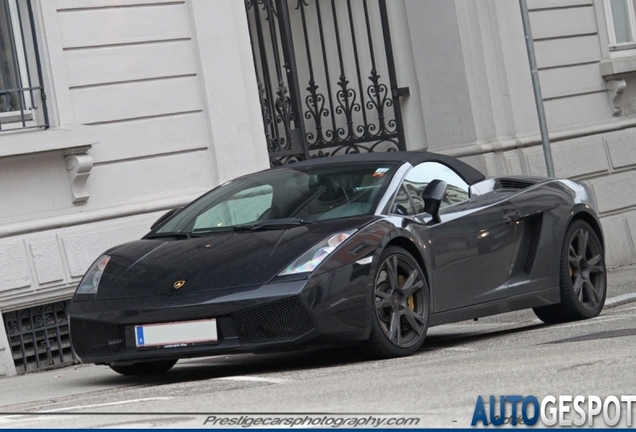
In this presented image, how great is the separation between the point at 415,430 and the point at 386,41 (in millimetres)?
10825

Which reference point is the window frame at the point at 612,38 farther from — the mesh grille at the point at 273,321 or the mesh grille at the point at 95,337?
the mesh grille at the point at 95,337

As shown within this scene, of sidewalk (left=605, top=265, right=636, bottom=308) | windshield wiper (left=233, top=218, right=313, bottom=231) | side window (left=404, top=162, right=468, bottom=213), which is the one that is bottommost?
sidewalk (left=605, top=265, right=636, bottom=308)

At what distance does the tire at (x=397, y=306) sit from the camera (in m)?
6.99

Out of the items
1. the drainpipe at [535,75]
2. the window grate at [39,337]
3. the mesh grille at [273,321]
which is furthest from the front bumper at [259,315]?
the drainpipe at [535,75]

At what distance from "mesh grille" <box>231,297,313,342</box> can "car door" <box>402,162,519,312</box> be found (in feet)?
3.67

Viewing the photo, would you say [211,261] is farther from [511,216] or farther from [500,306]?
[511,216]

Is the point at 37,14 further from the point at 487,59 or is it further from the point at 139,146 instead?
the point at 487,59

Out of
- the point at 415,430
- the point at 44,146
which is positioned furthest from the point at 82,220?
the point at 415,430

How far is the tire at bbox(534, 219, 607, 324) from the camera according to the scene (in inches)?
349

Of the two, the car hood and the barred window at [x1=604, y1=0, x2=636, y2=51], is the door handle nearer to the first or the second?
the car hood

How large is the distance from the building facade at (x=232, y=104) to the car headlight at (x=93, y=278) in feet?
8.43

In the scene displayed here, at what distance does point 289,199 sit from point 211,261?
0.91m

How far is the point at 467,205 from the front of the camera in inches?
320

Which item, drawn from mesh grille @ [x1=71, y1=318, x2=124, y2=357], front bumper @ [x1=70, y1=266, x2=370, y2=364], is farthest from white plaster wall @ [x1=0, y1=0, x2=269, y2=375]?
front bumper @ [x1=70, y1=266, x2=370, y2=364]
